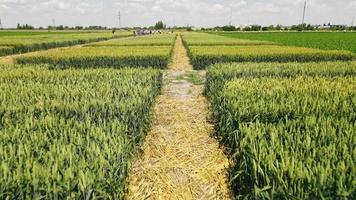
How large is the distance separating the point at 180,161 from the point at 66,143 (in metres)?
2.37

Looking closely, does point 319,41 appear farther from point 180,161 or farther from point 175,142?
point 180,161

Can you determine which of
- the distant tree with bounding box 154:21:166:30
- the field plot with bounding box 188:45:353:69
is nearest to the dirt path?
the field plot with bounding box 188:45:353:69

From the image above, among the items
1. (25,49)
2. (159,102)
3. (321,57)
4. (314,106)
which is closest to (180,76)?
(159,102)

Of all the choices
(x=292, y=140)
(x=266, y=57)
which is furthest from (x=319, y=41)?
A: (x=292, y=140)

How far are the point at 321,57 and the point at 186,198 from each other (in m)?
17.1

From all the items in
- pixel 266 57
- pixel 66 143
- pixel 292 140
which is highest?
pixel 292 140

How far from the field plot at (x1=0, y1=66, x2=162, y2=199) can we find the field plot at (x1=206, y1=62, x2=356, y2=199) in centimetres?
147

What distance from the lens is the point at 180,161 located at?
5.96 meters

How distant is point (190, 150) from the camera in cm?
655

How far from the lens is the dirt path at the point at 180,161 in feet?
16.0

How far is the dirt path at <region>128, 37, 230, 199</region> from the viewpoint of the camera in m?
4.87

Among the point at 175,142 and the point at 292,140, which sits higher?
the point at 292,140

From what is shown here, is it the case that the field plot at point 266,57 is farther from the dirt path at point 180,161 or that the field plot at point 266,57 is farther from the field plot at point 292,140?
the field plot at point 292,140

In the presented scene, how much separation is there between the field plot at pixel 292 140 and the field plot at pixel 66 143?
4.83ft
